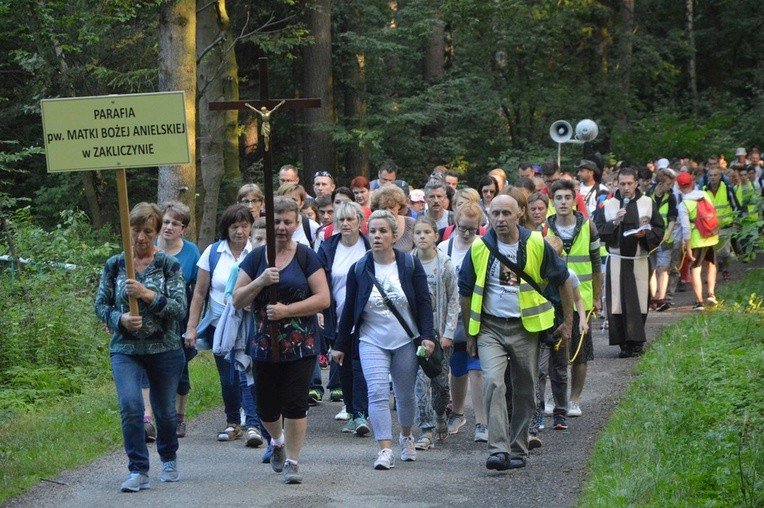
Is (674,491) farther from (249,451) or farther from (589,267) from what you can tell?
(589,267)

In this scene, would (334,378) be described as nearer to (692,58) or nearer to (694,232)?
(694,232)

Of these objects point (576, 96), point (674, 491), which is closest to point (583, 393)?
point (674, 491)

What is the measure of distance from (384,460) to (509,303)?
1.42 meters

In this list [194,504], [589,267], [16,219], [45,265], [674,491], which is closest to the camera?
[674,491]

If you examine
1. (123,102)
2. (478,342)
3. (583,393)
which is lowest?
(583,393)

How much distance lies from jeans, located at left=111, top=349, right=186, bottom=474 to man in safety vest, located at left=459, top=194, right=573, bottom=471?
6.89 feet

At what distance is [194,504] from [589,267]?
4.94 metres

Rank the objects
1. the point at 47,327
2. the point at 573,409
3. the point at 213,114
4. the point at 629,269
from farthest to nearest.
→ the point at 213,114 → the point at 629,269 → the point at 47,327 → the point at 573,409

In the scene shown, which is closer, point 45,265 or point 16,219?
point 45,265

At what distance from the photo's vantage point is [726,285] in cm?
2045

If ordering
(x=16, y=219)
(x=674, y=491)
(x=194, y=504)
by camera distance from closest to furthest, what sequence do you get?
(x=674, y=491) < (x=194, y=504) < (x=16, y=219)

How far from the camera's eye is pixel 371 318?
934cm

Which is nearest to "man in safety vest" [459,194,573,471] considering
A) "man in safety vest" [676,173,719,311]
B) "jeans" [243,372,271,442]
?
"jeans" [243,372,271,442]

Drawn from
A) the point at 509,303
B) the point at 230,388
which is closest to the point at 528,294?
the point at 509,303
